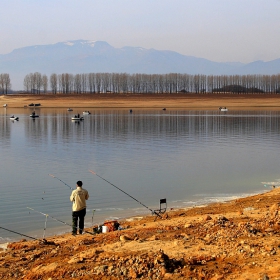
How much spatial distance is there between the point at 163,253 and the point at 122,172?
55.7 ft

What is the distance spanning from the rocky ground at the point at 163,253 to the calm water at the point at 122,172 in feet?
12.0

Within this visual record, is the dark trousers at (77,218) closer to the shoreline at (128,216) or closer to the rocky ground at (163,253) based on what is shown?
the rocky ground at (163,253)

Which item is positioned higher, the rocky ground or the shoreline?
the rocky ground

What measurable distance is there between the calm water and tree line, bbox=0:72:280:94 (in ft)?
476

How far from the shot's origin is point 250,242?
941 centimetres

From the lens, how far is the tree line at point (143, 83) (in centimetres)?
18912

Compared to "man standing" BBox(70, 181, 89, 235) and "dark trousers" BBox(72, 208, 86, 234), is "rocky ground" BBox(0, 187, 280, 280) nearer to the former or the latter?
"dark trousers" BBox(72, 208, 86, 234)


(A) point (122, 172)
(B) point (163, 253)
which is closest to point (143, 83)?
(A) point (122, 172)

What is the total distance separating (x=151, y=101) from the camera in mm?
138750

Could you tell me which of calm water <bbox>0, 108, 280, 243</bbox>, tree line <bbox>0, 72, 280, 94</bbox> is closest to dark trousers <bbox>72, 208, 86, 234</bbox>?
calm water <bbox>0, 108, 280, 243</bbox>

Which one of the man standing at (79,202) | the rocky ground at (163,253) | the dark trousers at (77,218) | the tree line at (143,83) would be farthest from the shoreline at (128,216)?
the tree line at (143,83)

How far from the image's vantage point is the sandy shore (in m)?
130

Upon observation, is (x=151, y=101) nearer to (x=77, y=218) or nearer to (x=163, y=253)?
(x=77, y=218)

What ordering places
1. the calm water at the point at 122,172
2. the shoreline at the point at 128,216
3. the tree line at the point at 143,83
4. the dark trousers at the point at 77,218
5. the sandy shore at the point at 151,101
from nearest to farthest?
the dark trousers at the point at 77,218, the shoreline at the point at 128,216, the calm water at the point at 122,172, the sandy shore at the point at 151,101, the tree line at the point at 143,83
